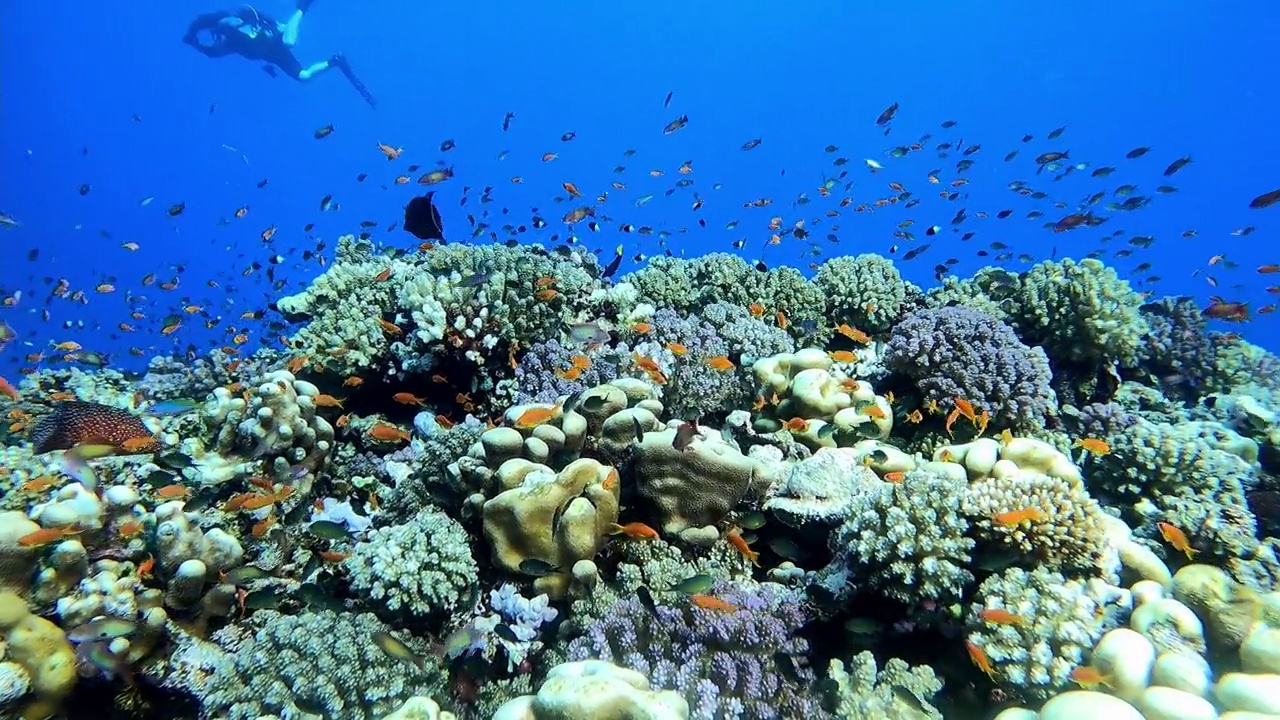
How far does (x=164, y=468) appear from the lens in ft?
16.6

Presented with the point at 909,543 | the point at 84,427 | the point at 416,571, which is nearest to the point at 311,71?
the point at 84,427

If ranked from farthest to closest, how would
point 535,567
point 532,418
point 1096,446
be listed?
point 1096,446 < point 532,418 < point 535,567

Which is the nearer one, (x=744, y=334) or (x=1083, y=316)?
(x=744, y=334)

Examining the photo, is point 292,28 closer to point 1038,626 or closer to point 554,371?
point 554,371

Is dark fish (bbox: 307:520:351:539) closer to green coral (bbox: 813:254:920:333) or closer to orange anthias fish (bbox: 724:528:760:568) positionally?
orange anthias fish (bbox: 724:528:760:568)

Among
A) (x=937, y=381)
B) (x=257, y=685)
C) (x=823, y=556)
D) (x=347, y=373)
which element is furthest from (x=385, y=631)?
(x=937, y=381)

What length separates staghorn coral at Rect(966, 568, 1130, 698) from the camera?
3.31m

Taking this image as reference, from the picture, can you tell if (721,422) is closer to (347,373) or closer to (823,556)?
(823,556)

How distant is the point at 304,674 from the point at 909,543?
143 inches

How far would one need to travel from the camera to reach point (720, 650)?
3654 mm

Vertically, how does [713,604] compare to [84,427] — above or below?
below

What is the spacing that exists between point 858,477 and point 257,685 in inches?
166

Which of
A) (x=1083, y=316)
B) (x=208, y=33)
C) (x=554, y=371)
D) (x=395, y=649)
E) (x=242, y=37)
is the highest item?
(x=242, y=37)

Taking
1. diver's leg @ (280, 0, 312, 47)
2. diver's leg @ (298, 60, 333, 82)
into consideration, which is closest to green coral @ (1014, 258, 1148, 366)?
diver's leg @ (298, 60, 333, 82)
